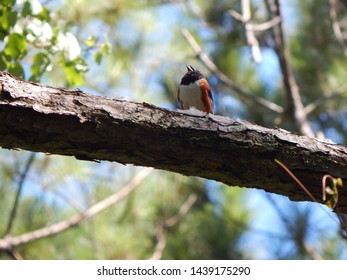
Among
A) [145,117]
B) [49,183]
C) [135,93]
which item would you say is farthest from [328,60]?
[145,117]

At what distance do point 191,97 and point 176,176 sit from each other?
6.42 ft

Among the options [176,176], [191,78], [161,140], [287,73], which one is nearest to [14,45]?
[161,140]

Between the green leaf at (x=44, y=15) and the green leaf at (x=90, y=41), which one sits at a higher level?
the green leaf at (x=90, y=41)

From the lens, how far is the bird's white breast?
3307mm

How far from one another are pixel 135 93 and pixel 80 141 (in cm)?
331

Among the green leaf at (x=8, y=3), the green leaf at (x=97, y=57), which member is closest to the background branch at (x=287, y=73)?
the green leaf at (x=97, y=57)

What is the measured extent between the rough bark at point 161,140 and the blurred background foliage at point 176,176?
2535 mm

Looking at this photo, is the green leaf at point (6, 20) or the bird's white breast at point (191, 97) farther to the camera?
the bird's white breast at point (191, 97)

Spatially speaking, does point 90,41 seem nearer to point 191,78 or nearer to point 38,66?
point 38,66

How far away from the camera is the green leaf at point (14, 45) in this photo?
197cm

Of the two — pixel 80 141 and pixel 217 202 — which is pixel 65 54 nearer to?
pixel 80 141

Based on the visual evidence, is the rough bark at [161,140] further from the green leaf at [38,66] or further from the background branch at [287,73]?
the background branch at [287,73]

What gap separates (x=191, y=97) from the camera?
10.9 ft

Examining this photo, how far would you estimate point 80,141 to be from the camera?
4.91ft
